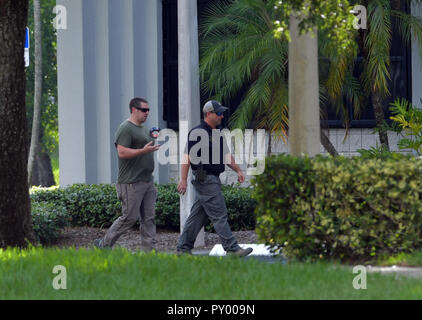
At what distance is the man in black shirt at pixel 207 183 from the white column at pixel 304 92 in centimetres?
159

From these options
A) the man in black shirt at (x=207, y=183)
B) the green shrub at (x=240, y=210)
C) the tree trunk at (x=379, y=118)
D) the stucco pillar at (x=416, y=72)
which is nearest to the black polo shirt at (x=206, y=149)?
the man in black shirt at (x=207, y=183)

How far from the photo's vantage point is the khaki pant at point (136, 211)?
10.2 metres

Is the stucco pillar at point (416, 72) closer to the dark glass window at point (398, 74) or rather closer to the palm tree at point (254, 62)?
the dark glass window at point (398, 74)

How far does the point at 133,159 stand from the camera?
10281 millimetres

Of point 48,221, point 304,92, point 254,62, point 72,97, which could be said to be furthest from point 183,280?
point 72,97

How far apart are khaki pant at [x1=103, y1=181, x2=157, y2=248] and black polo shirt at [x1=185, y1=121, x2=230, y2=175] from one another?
2.70 feet

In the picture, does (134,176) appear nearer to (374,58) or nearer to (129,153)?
(129,153)

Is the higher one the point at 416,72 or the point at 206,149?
the point at 416,72

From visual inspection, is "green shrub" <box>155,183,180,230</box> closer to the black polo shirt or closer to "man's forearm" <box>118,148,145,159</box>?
"man's forearm" <box>118,148,145,159</box>

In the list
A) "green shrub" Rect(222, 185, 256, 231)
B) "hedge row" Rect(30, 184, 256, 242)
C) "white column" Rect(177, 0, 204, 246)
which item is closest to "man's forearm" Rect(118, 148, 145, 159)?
"white column" Rect(177, 0, 204, 246)

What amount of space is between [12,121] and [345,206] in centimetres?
419

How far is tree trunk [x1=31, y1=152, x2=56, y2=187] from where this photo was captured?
30652mm

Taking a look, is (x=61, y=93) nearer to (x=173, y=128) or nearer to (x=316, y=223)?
(x=173, y=128)

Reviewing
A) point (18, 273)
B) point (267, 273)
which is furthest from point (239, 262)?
point (18, 273)
